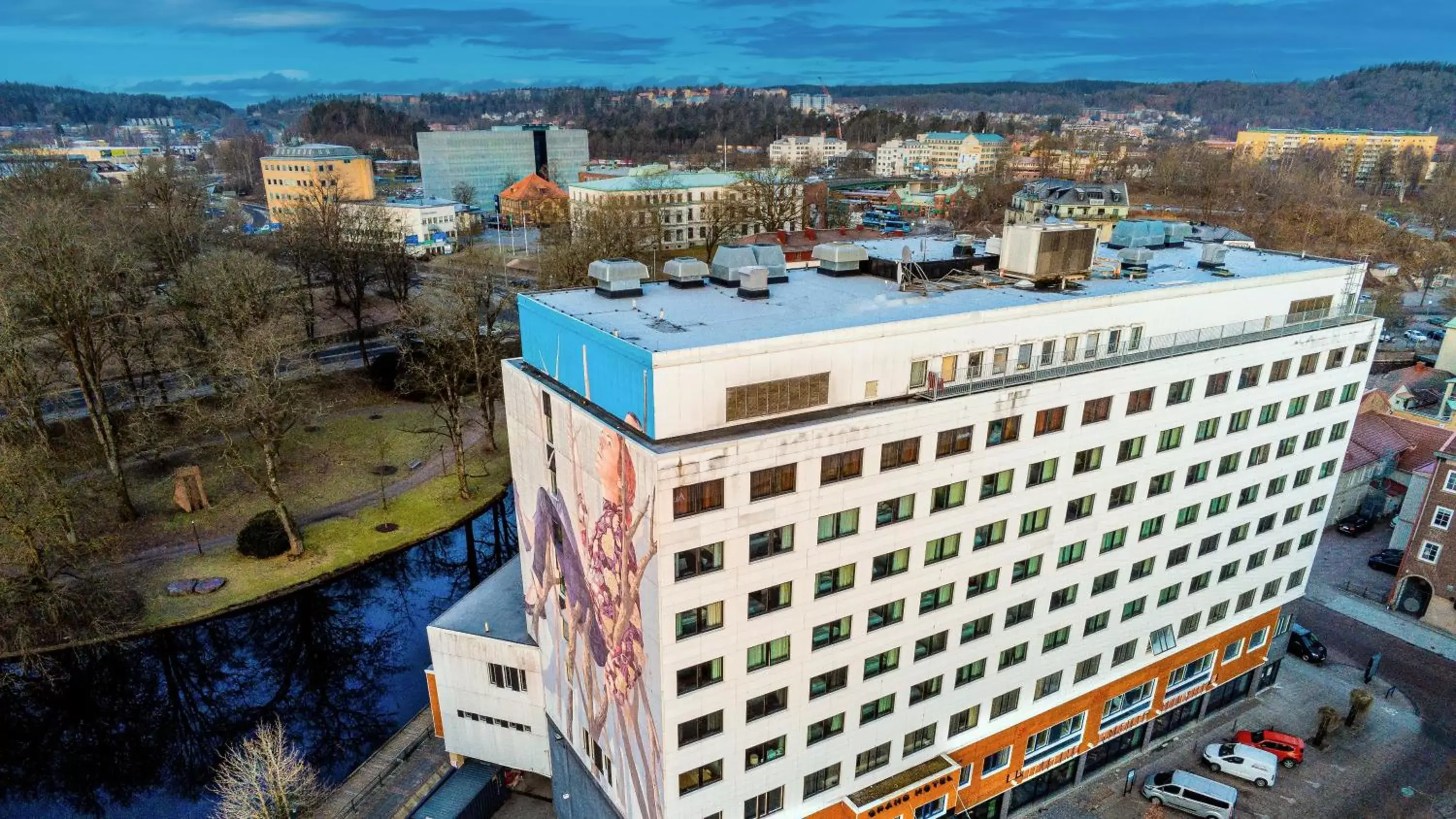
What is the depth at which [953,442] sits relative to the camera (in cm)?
2980

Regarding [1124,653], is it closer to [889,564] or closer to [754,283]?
[889,564]

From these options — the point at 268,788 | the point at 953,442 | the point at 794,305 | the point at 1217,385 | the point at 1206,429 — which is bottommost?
the point at 268,788

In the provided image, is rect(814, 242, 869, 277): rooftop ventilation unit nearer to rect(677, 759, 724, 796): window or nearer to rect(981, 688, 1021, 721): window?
rect(981, 688, 1021, 721): window

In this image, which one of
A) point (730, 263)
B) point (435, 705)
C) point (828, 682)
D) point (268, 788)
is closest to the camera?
point (828, 682)

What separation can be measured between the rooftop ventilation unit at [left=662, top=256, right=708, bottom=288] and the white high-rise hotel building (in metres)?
0.55

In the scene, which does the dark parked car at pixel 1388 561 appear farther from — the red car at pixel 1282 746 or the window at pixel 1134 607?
the window at pixel 1134 607

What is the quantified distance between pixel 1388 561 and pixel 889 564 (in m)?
53.0

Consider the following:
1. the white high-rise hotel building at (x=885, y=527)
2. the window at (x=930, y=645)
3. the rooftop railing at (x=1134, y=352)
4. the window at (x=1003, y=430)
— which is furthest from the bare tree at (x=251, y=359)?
the window at (x=1003, y=430)

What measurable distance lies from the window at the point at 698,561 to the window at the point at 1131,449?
19152 millimetres

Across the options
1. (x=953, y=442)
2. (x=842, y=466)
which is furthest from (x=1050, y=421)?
(x=842, y=466)

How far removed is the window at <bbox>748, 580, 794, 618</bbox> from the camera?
2733 centimetres

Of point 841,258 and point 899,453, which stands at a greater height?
point 841,258

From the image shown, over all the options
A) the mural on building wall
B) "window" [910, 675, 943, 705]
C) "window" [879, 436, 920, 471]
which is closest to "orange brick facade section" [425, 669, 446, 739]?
the mural on building wall

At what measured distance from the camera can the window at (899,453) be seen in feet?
92.9
